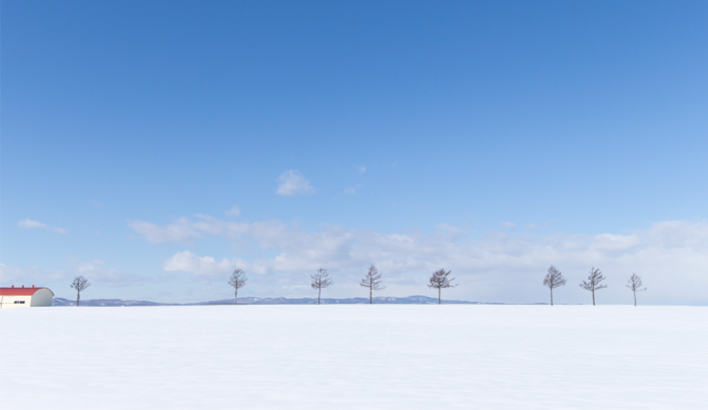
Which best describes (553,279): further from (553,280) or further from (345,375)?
(345,375)

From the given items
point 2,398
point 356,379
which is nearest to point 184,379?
point 2,398

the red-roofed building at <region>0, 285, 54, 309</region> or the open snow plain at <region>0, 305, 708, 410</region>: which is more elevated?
the open snow plain at <region>0, 305, 708, 410</region>

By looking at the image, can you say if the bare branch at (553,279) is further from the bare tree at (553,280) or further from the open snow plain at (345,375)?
the open snow plain at (345,375)

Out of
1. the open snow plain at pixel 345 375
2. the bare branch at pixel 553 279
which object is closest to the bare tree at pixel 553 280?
the bare branch at pixel 553 279

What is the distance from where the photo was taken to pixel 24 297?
77.8m

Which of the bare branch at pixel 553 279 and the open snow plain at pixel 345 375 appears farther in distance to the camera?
the bare branch at pixel 553 279

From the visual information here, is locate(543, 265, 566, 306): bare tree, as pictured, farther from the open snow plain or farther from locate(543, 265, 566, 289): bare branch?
the open snow plain

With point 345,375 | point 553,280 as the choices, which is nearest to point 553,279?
point 553,280

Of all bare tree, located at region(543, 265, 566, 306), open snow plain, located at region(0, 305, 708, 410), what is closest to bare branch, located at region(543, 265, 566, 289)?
bare tree, located at region(543, 265, 566, 306)

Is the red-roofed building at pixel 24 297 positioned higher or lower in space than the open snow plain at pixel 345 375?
lower

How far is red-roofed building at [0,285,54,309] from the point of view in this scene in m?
77.1

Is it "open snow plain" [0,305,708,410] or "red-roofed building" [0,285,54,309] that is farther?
"red-roofed building" [0,285,54,309]

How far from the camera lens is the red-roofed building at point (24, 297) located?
7712 cm

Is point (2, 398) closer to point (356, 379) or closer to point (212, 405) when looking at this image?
point (212, 405)
